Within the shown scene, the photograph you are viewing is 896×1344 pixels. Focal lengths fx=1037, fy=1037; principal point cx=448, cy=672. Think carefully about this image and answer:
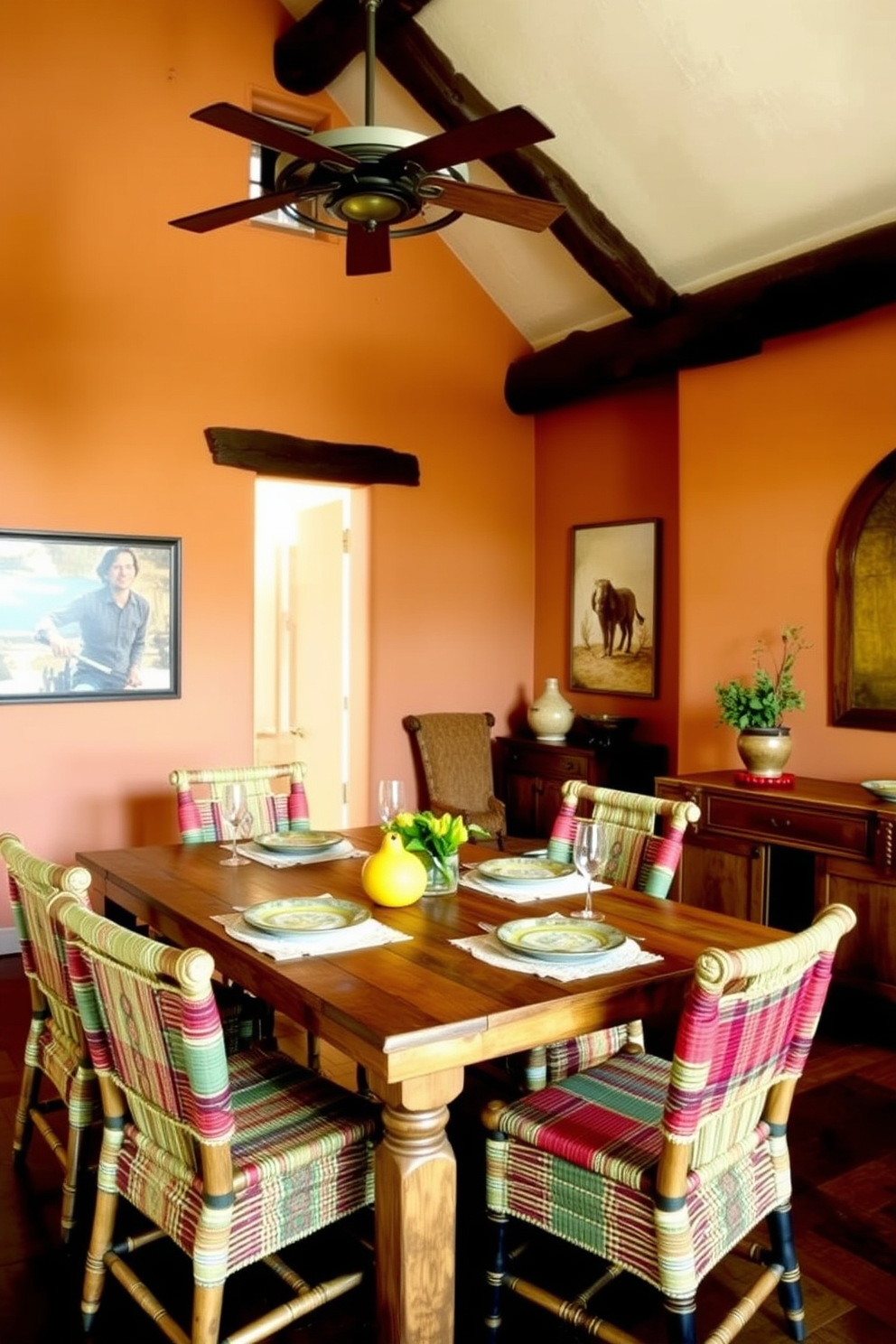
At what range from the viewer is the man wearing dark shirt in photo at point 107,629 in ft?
15.1

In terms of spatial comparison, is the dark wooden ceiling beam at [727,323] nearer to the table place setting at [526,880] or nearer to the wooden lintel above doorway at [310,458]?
the wooden lintel above doorway at [310,458]

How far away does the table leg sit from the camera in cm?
169

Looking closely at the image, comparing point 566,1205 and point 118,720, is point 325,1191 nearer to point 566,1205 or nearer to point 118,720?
point 566,1205

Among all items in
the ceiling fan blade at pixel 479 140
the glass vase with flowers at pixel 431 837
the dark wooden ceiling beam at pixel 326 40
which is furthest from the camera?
the dark wooden ceiling beam at pixel 326 40

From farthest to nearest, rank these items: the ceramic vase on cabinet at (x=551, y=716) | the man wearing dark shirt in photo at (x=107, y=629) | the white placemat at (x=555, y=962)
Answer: the ceramic vase on cabinet at (x=551, y=716), the man wearing dark shirt in photo at (x=107, y=629), the white placemat at (x=555, y=962)

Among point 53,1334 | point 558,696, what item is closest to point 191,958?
point 53,1334

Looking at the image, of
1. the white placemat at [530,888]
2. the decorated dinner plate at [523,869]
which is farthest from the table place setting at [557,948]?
the decorated dinner plate at [523,869]

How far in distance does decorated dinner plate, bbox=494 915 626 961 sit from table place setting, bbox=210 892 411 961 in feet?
0.76

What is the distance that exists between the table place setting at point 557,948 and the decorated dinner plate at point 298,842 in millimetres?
859

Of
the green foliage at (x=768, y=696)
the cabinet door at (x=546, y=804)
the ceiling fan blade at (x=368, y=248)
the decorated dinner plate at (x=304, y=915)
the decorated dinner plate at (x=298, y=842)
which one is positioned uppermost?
the ceiling fan blade at (x=368, y=248)

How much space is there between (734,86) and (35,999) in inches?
154

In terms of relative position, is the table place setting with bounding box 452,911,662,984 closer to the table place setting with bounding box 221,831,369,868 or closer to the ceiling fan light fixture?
the table place setting with bounding box 221,831,369,868

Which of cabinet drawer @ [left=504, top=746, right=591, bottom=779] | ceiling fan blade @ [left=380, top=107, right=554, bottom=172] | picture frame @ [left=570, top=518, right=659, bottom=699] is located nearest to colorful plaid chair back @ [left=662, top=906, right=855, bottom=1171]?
ceiling fan blade @ [left=380, top=107, right=554, bottom=172]

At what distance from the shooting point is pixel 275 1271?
2.04 meters
